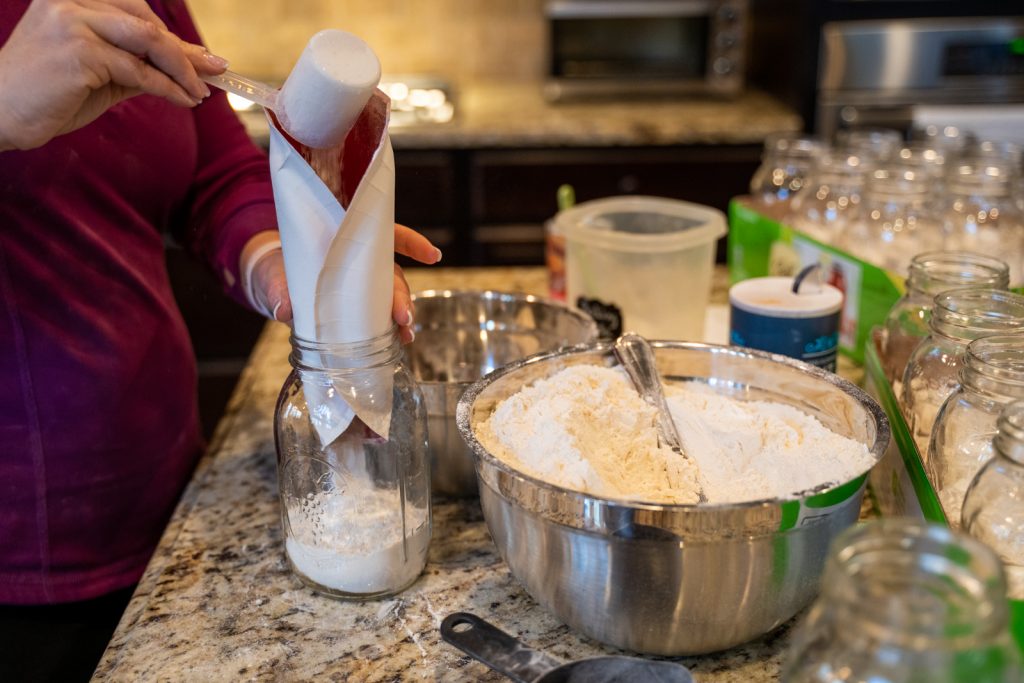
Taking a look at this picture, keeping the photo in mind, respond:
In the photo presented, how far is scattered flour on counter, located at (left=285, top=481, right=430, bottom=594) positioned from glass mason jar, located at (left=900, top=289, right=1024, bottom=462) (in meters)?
0.46

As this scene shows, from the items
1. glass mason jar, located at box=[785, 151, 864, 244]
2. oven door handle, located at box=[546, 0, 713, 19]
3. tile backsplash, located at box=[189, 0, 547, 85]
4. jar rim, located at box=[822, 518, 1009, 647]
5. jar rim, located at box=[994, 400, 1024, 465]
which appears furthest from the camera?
tile backsplash, located at box=[189, 0, 547, 85]

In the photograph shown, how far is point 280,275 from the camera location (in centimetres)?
92

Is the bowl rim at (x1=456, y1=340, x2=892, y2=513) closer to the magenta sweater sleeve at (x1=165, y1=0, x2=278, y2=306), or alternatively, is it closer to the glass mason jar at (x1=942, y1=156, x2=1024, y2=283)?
the magenta sweater sleeve at (x1=165, y1=0, x2=278, y2=306)

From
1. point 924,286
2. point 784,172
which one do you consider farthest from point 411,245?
point 784,172

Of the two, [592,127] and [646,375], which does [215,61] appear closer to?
[646,375]

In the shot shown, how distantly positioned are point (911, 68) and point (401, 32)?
1.59 meters

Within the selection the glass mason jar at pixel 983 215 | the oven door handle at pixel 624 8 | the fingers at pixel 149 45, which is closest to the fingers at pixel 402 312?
the fingers at pixel 149 45

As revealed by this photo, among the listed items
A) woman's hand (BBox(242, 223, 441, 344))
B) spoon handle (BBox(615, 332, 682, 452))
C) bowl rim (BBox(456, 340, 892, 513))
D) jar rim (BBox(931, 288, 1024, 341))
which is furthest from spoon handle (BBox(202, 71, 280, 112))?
jar rim (BBox(931, 288, 1024, 341))

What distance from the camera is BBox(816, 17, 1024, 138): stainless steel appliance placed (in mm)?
2672

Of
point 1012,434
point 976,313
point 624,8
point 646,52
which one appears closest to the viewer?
point 1012,434

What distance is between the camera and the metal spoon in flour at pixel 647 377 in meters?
0.83

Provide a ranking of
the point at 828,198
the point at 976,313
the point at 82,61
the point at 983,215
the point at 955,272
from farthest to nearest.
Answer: the point at 828,198 → the point at 983,215 → the point at 955,272 → the point at 976,313 → the point at 82,61

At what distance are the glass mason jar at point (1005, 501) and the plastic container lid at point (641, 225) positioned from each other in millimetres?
595

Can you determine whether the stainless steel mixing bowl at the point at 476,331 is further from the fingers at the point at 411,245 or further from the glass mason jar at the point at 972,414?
the glass mason jar at the point at 972,414
